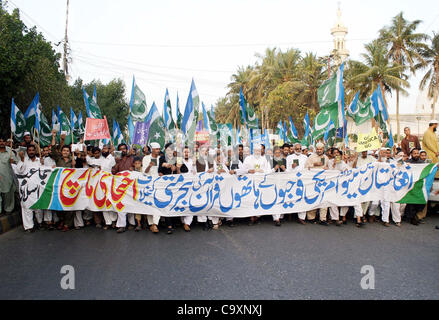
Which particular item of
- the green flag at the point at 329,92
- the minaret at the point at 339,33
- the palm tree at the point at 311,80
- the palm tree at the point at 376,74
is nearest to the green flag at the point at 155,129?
the green flag at the point at 329,92

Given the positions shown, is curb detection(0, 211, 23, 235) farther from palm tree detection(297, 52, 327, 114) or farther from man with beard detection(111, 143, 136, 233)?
palm tree detection(297, 52, 327, 114)

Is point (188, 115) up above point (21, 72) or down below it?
below

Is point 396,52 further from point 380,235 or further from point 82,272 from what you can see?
point 82,272

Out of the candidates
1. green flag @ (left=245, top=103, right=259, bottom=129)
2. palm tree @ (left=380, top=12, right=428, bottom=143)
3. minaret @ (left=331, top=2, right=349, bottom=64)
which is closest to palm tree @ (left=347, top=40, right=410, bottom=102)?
palm tree @ (left=380, top=12, right=428, bottom=143)

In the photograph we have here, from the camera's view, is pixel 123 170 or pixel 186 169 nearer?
pixel 186 169

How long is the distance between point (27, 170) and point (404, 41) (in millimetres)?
36857

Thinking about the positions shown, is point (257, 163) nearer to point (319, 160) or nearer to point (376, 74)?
point (319, 160)

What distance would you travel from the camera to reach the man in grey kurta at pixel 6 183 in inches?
273

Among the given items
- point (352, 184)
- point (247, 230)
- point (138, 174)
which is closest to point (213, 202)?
point (247, 230)

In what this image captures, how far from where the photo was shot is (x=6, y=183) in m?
6.99

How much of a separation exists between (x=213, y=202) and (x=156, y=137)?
3.34 m

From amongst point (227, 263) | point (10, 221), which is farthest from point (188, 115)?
point (227, 263)

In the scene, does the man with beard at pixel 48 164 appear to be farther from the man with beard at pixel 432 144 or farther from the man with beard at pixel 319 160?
the man with beard at pixel 432 144

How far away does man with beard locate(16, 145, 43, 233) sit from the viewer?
6328 millimetres
